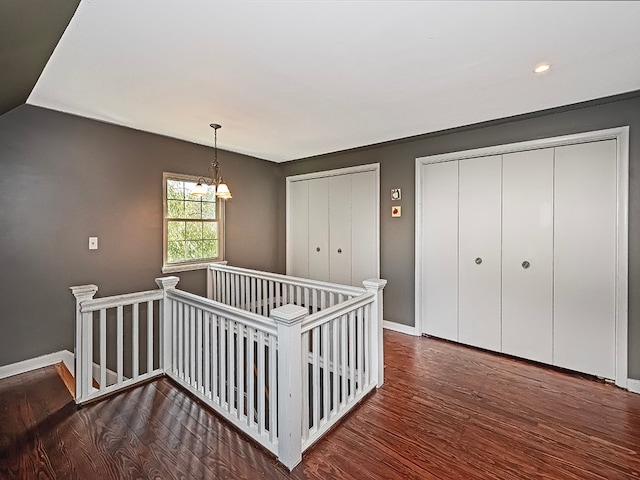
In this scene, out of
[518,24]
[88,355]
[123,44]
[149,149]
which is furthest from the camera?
[149,149]

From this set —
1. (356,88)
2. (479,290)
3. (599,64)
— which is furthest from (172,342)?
(599,64)

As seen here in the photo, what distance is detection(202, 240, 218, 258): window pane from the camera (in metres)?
4.03

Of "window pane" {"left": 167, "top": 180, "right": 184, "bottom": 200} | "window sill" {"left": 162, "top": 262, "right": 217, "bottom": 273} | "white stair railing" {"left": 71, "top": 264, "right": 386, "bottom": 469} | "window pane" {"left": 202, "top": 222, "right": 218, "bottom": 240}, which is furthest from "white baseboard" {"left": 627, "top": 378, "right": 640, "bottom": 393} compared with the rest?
"window pane" {"left": 167, "top": 180, "right": 184, "bottom": 200}

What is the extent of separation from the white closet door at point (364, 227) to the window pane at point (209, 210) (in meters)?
1.91

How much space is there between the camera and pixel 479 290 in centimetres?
319

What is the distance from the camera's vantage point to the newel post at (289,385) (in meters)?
1.63

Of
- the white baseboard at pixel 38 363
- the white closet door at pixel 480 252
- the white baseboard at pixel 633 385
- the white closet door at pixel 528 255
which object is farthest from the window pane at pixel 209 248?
the white baseboard at pixel 633 385

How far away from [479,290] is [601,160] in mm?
1522

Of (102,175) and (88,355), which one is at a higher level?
(102,175)

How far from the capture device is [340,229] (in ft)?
14.2

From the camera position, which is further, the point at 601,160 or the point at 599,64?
the point at 601,160

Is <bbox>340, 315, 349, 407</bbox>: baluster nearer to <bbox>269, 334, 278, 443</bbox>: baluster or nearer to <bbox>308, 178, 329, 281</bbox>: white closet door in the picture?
<bbox>269, 334, 278, 443</bbox>: baluster

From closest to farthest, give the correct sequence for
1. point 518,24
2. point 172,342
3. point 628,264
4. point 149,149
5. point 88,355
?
1. point 518,24
2. point 88,355
3. point 628,264
4. point 172,342
5. point 149,149

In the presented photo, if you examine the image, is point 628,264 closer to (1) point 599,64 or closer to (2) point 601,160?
(2) point 601,160
